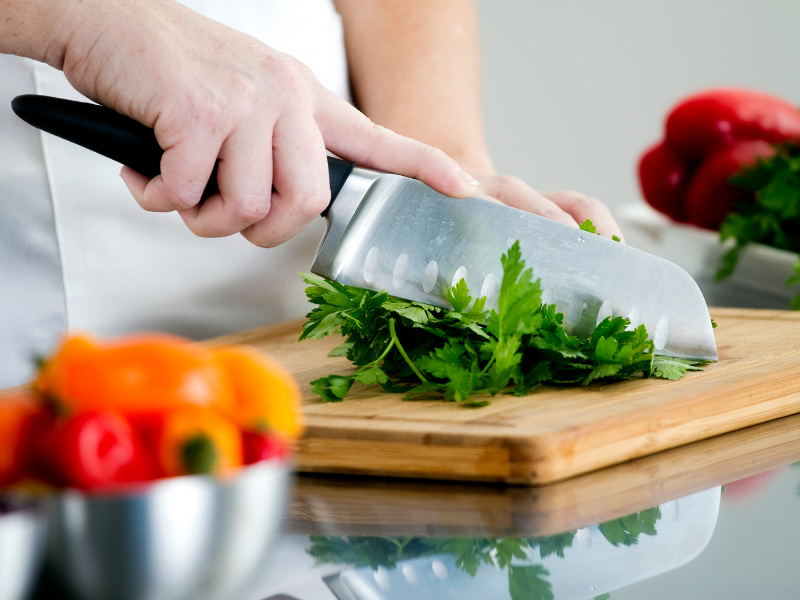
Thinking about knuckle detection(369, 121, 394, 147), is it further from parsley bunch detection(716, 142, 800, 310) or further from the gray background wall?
the gray background wall

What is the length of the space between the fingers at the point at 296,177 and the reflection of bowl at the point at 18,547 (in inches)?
25.0

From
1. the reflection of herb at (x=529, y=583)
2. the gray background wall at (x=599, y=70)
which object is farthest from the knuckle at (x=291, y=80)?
the gray background wall at (x=599, y=70)

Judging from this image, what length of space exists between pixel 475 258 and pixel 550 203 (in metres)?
0.31

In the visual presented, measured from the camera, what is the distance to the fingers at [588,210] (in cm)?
128

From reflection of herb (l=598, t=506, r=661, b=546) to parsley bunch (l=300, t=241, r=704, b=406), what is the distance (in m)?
0.25

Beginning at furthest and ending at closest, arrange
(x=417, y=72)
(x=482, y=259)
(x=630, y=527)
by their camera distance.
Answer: (x=417, y=72) → (x=482, y=259) → (x=630, y=527)

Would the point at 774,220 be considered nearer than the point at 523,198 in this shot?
No

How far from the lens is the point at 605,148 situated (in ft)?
12.8

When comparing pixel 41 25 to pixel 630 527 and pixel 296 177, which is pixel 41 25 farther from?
pixel 630 527

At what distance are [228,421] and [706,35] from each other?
378 cm

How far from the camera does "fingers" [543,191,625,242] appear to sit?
1280 mm

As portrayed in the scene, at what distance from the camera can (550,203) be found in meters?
1.27

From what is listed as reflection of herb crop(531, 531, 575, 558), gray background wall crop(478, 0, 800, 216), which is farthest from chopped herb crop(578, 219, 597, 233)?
gray background wall crop(478, 0, 800, 216)

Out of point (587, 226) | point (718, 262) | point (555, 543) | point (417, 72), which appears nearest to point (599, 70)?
point (718, 262)
